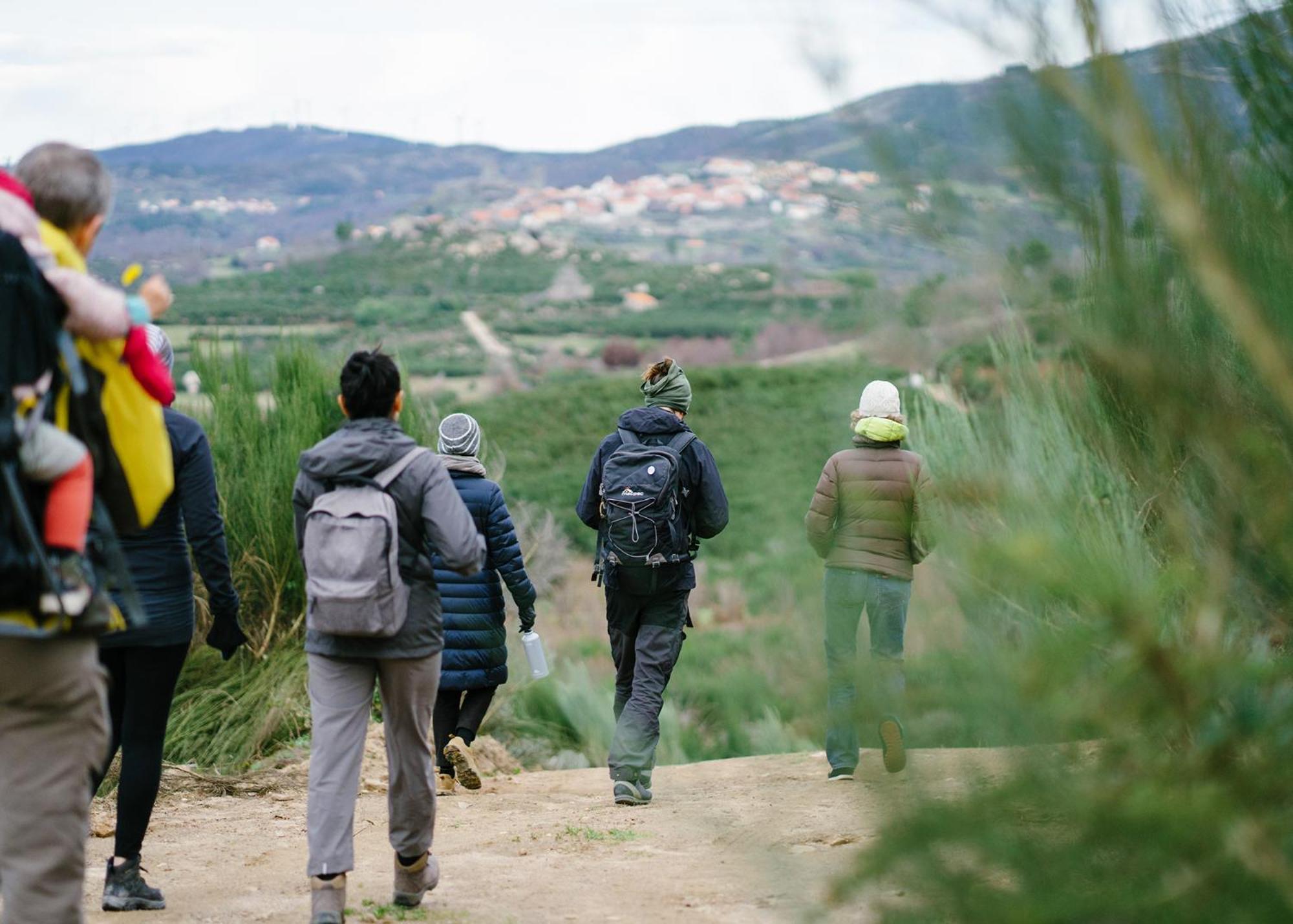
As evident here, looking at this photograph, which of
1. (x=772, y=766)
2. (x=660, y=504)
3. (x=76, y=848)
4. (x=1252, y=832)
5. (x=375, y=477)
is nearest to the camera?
(x=1252, y=832)

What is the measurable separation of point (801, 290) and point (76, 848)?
2189mm

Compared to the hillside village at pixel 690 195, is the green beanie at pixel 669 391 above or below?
below

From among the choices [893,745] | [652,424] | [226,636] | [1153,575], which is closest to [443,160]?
[652,424]

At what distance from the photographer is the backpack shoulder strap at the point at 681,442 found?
6523mm

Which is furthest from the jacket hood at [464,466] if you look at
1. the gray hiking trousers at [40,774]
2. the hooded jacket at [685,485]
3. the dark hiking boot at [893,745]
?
the dark hiking boot at [893,745]

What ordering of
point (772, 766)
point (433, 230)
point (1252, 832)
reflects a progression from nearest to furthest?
point (1252, 832) → point (772, 766) → point (433, 230)

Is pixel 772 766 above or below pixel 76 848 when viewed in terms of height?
below

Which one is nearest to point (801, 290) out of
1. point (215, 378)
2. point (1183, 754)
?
point (1183, 754)

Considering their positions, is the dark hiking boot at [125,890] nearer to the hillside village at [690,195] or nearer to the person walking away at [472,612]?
the person walking away at [472,612]

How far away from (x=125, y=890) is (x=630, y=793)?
270 cm

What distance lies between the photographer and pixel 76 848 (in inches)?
116

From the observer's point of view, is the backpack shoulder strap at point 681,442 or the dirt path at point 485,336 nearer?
the backpack shoulder strap at point 681,442

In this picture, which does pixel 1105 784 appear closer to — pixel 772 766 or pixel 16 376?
pixel 16 376

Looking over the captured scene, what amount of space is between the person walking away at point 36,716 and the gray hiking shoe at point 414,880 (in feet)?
5.25
